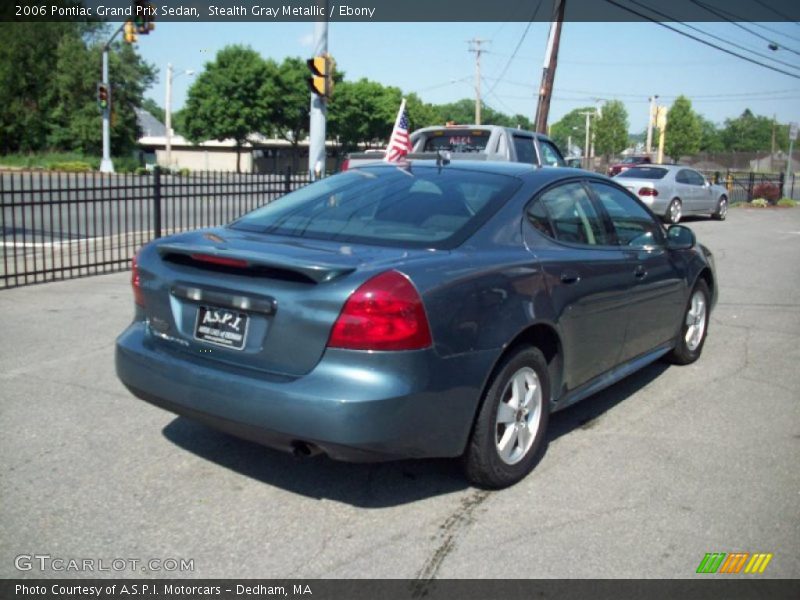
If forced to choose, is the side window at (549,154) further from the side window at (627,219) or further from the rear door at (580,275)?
the rear door at (580,275)

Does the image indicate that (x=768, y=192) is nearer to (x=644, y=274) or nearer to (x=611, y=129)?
(x=644, y=274)

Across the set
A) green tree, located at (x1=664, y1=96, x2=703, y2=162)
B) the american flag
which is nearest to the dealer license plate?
the american flag

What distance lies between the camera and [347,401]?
3.32 m

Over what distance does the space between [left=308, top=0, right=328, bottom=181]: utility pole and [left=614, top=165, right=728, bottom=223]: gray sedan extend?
8.71 metres

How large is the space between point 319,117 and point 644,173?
10.3 m

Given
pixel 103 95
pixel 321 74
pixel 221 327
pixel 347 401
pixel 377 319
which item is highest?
pixel 103 95

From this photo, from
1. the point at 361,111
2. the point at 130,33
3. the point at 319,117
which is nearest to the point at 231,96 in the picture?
the point at 361,111

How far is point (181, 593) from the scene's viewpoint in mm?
3033

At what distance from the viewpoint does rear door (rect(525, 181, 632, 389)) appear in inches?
171

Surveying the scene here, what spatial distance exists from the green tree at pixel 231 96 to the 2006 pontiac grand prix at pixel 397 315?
5877 centimetres

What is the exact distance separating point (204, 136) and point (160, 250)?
6267cm

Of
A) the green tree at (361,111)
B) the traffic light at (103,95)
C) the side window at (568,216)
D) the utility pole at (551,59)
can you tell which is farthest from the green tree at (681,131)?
the side window at (568,216)

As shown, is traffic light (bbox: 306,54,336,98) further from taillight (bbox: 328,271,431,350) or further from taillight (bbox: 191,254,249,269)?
taillight (bbox: 328,271,431,350)

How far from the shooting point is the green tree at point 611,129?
84.9 meters
